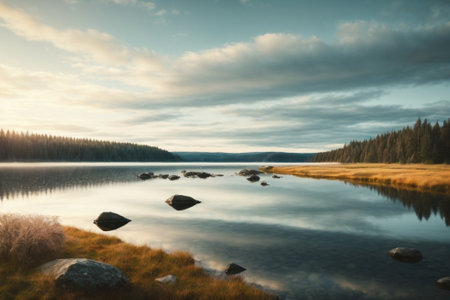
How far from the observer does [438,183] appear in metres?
43.2

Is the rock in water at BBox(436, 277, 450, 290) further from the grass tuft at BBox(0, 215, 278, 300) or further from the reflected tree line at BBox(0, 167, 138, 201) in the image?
the reflected tree line at BBox(0, 167, 138, 201)

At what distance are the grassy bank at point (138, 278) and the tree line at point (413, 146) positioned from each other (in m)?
115

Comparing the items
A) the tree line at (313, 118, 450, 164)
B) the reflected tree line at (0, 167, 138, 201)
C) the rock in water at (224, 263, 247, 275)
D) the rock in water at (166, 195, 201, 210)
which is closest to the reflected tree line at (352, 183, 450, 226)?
the rock in water at (224, 263, 247, 275)

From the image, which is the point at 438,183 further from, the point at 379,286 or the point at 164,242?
the point at 164,242

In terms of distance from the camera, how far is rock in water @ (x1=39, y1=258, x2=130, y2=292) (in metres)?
8.86

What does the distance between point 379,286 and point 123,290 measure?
10054 mm

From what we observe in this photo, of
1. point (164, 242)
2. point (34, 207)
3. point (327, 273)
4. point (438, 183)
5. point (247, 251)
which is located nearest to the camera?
point (327, 273)

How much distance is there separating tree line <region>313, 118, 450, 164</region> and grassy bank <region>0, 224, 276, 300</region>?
11455 cm

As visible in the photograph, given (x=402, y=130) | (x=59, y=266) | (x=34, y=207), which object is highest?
(x=402, y=130)

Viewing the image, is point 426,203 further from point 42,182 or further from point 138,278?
point 42,182

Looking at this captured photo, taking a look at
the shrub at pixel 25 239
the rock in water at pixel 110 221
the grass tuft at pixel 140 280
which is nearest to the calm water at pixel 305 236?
the rock in water at pixel 110 221

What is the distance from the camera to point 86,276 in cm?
900

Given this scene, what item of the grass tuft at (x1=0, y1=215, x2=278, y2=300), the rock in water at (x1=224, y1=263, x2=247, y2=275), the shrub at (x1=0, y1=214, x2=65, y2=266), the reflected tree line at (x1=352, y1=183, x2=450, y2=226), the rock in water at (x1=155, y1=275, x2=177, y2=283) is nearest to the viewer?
the grass tuft at (x1=0, y1=215, x2=278, y2=300)

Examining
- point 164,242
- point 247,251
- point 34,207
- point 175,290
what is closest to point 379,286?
point 247,251
